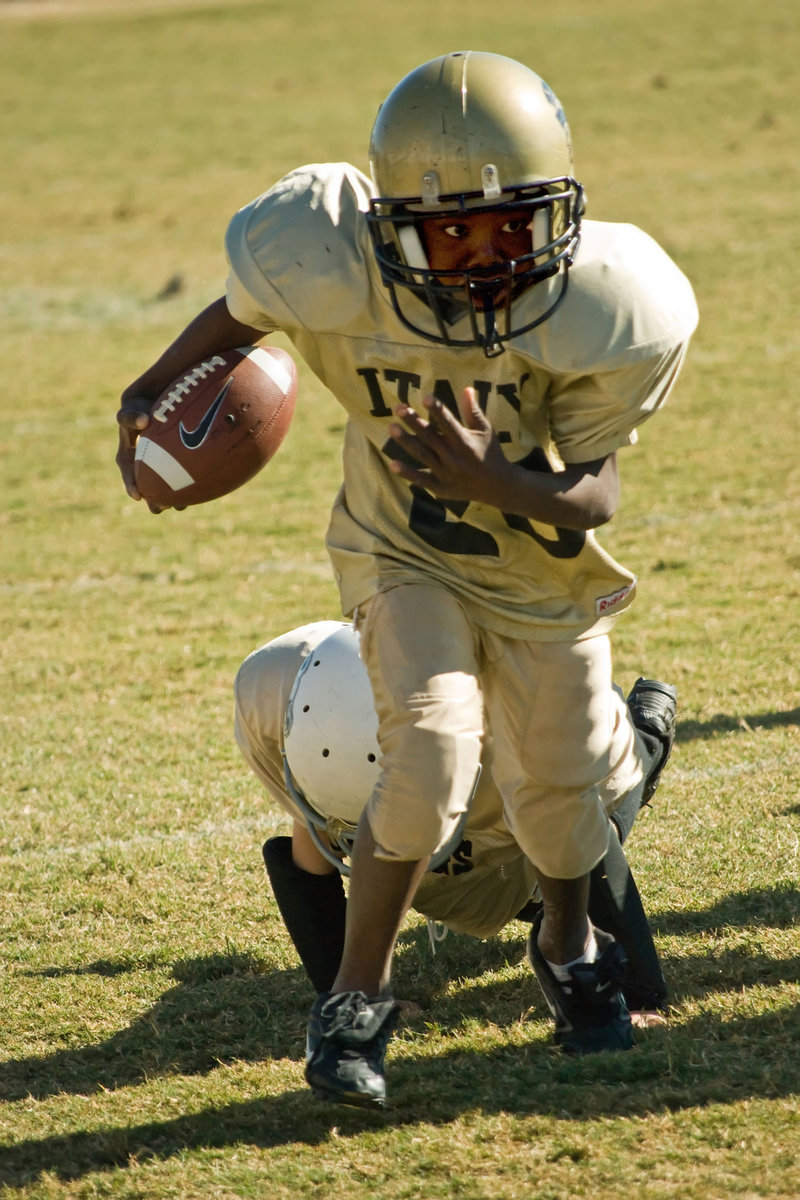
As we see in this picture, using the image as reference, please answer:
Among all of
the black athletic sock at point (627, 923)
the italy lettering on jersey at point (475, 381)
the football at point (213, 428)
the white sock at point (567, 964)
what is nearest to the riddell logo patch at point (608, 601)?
the italy lettering on jersey at point (475, 381)

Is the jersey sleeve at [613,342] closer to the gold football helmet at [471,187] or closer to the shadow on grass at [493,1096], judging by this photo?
the gold football helmet at [471,187]

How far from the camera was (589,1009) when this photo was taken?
2.84 m

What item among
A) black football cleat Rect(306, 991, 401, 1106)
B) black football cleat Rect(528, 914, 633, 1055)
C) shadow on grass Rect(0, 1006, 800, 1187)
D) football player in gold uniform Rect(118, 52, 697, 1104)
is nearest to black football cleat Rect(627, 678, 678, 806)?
football player in gold uniform Rect(118, 52, 697, 1104)

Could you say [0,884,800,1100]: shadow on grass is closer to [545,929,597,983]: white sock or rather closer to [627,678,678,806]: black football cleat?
[545,929,597,983]: white sock

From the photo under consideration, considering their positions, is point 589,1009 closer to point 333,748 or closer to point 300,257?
point 333,748

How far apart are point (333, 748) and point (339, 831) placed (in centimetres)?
18

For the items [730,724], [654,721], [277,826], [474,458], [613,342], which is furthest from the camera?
[730,724]

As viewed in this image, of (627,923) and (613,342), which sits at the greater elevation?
(613,342)

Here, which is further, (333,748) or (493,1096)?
(333,748)

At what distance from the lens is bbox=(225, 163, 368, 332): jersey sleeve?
9.34 feet

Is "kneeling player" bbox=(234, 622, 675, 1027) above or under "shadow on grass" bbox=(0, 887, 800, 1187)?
above

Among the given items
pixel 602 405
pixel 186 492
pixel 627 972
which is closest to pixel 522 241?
pixel 602 405

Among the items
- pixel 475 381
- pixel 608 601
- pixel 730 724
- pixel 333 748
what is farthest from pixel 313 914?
pixel 730 724

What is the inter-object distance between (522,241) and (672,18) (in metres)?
23.2
